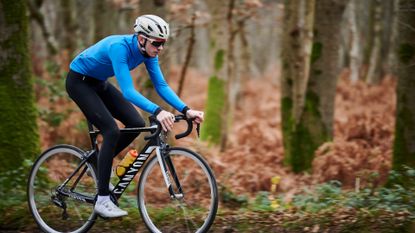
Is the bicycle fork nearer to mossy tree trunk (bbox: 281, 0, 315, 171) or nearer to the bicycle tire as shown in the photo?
the bicycle tire

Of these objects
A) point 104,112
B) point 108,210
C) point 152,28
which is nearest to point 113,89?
point 104,112

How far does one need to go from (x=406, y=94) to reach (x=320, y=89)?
4.10 m

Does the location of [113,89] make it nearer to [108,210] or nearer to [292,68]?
[108,210]

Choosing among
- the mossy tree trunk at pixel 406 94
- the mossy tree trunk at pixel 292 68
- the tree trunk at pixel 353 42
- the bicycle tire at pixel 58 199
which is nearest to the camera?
the bicycle tire at pixel 58 199

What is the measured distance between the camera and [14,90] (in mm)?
8812

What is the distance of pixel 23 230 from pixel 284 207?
350 centimetres

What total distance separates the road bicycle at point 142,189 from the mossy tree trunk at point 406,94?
2.81 m

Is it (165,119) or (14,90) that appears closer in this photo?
(165,119)

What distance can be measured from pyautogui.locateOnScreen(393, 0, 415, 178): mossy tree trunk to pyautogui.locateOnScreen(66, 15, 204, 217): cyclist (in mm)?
3314

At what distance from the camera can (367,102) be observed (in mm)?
24109

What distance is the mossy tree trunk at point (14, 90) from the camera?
8703 mm

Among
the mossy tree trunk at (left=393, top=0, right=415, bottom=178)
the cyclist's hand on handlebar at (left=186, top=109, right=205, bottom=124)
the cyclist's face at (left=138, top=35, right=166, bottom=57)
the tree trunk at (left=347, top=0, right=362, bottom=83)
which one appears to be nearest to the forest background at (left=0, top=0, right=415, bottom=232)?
the mossy tree trunk at (left=393, top=0, right=415, bottom=178)

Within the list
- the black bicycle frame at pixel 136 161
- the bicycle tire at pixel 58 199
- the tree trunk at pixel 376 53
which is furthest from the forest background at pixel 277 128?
the tree trunk at pixel 376 53

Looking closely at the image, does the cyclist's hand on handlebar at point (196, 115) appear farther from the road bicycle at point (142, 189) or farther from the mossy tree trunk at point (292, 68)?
the mossy tree trunk at point (292, 68)
